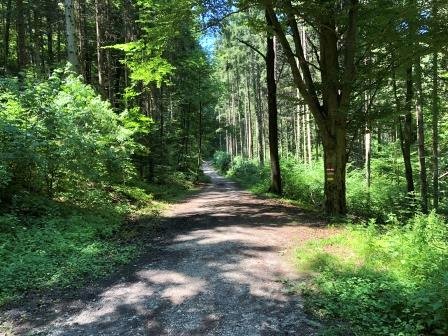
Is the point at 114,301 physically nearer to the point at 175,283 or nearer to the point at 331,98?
the point at 175,283

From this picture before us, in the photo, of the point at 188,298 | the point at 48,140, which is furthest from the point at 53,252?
the point at 48,140

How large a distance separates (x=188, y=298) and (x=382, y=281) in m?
2.60

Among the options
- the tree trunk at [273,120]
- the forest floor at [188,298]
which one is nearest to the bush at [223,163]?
the tree trunk at [273,120]

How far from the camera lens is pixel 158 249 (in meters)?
7.99

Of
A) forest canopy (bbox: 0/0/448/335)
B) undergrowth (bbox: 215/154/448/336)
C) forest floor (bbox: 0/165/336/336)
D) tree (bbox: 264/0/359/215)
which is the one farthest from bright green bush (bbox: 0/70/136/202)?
tree (bbox: 264/0/359/215)

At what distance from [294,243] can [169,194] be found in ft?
36.7

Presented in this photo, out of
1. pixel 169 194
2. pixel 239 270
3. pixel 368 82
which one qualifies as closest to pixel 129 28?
pixel 169 194

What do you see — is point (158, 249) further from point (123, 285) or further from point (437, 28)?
point (437, 28)

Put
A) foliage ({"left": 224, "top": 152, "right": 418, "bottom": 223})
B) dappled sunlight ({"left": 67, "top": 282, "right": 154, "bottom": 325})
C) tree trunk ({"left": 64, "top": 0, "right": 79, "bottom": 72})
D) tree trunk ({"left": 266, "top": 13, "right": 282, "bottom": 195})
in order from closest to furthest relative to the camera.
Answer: dappled sunlight ({"left": 67, "top": 282, "right": 154, "bottom": 325}), tree trunk ({"left": 64, "top": 0, "right": 79, "bottom": 72}), foliage ({"left": 224, "top": 152, "right": 418, "bottom": 223}), tree trunk ({"left": 266, "top": 13, "right": 282, "bottom": 195})

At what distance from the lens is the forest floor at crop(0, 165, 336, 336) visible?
4633 millimetres

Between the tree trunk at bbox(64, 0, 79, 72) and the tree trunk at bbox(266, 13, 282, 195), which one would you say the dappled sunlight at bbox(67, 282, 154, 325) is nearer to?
the tree trunk at bbox(64, 0, 79, 72)

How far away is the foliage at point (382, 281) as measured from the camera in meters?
4.38

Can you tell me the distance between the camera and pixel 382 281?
540cm

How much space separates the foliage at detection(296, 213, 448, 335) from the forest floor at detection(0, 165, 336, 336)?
391 mm
